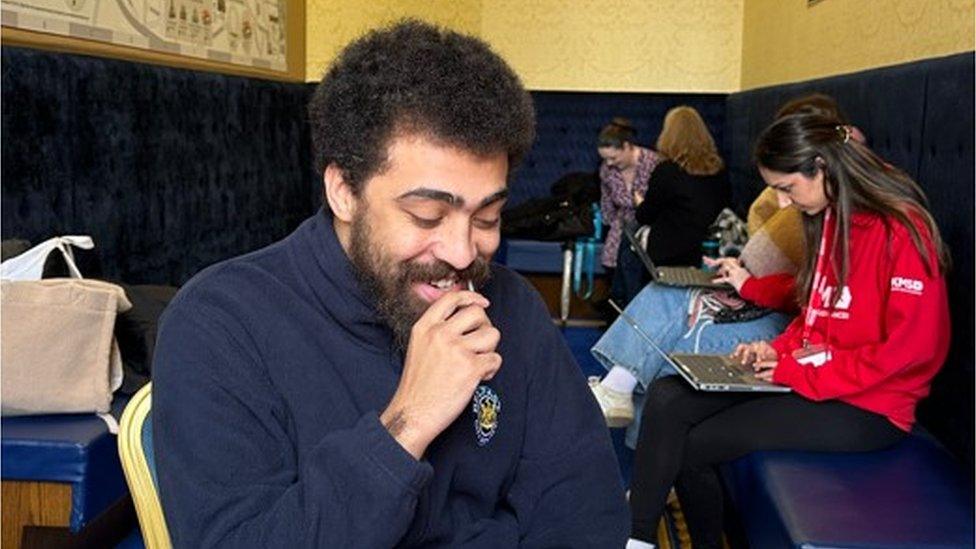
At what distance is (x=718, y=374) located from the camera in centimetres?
279

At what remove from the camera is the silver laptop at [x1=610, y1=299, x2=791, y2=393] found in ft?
8.64

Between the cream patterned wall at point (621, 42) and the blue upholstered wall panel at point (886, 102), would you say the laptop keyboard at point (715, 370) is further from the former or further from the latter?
the cream patterned wall at point (621, 42)

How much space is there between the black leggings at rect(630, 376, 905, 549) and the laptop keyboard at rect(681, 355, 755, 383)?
0.19ft

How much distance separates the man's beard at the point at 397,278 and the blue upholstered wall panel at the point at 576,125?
18.8 feet

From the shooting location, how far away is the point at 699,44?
6965 mm

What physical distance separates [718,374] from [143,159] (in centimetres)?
215

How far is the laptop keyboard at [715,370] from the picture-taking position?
272 centimetres

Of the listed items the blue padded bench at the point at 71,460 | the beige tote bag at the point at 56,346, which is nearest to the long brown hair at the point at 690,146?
the beige tote bag at the point at 56,346

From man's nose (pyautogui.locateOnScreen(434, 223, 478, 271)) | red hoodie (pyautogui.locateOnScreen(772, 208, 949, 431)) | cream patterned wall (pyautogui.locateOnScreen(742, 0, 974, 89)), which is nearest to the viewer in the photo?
man's nose (pyautogui.locateOnScreen(434, 223, 478, 271))

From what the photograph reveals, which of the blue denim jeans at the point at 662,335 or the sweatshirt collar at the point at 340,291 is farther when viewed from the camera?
the blue denim jeans at the point at 662,335

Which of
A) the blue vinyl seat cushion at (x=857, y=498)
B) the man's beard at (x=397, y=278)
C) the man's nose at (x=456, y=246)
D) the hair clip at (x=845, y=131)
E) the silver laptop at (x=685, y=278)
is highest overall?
the hair clip at (x=845, y=131)

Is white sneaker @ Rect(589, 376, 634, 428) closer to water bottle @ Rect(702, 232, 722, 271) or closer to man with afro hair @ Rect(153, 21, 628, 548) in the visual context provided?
water bottle @ Rect(702, 232, 722, 271)

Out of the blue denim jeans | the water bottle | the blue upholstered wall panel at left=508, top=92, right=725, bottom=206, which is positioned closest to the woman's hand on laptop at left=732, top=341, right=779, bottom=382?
the blue denim jeans

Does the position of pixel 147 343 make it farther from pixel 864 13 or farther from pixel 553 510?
pixel 864 13
